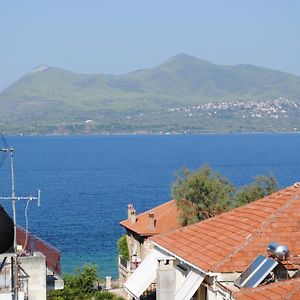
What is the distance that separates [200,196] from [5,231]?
96.4ft

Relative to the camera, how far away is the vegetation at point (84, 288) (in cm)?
3350

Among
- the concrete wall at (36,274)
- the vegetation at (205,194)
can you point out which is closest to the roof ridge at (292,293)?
the concrete wall at (36,274)

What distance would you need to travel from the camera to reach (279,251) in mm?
12391

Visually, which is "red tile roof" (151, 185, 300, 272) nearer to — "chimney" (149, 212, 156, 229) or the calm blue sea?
"chimney" (149, 212, 156, 229)

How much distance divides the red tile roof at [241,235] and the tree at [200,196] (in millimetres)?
19818

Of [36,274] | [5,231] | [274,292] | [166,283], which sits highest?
[5,231]

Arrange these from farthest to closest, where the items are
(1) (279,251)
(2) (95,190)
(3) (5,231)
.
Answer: (2) (95,190), (1) (279,251), (3) (5,231)

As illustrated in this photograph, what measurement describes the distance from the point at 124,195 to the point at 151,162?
70711 mm

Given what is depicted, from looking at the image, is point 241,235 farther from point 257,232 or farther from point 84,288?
point 84,288

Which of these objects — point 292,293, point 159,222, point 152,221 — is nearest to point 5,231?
point 292,293

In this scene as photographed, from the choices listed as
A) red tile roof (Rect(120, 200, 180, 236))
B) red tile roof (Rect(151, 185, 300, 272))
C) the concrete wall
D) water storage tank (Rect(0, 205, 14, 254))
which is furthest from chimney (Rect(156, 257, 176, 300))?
red tile roof (Rect(120, 200, 180, 236))

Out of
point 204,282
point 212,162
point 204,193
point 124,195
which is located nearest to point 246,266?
point 204,282

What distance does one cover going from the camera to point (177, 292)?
13.2m

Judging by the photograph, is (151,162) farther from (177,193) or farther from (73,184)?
(177,193)
